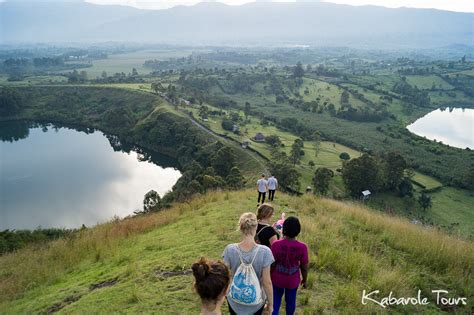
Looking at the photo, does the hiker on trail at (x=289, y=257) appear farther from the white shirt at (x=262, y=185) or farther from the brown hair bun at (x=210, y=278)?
the white shirt at (x=262, y=185)

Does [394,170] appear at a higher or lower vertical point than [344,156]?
higher

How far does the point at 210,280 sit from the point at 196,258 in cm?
525

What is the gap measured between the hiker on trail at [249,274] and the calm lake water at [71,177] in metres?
30.6

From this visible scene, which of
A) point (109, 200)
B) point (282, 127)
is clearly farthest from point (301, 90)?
point (109, 200)

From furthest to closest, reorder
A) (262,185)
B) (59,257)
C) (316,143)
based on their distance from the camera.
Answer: (316,143) < (262,185) < (59,257)

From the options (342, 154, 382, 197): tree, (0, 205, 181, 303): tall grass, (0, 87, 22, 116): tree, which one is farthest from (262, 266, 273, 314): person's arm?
(0, 87, 22, 116): tree

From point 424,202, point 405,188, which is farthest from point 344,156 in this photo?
point 424,202

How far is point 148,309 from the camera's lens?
661 cm

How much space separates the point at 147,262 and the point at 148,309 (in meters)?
2.48

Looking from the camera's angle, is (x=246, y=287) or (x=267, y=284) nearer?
(x=246, y=287)

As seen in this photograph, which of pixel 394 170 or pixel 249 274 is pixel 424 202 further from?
pixel 249 274

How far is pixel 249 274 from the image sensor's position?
441cm

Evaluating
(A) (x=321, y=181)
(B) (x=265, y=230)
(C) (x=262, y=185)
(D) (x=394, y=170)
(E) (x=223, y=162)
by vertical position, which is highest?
(B) (x=265, y=230)

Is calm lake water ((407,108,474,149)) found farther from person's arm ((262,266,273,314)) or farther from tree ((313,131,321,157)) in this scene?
person's arm ((262,266,273,314))
